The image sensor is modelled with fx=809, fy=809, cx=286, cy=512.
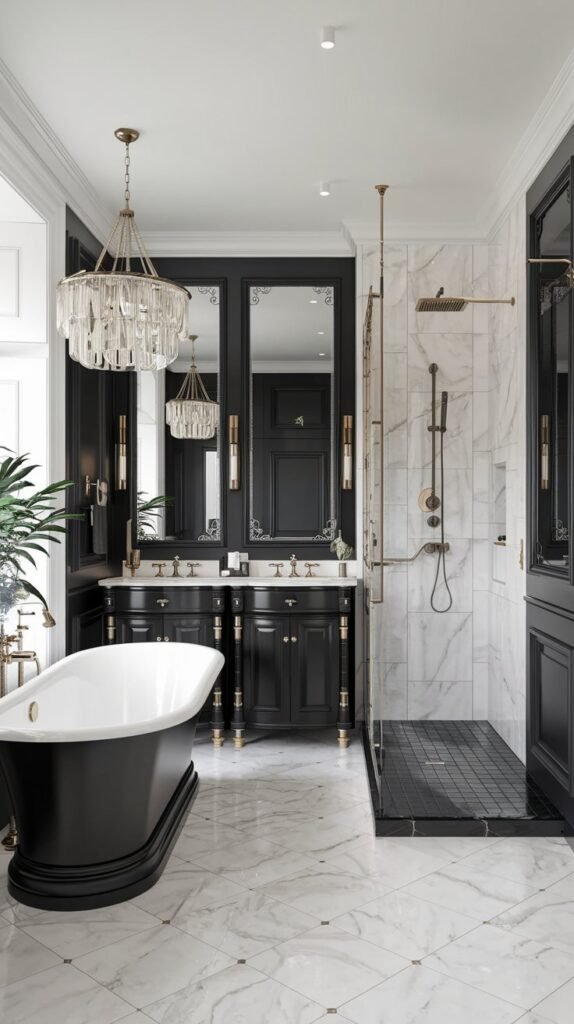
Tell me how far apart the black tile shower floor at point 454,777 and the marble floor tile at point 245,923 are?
0.81 m

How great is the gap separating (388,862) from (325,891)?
1.19 ft

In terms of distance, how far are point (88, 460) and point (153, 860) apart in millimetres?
2377

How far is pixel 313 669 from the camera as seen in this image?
4.80 m

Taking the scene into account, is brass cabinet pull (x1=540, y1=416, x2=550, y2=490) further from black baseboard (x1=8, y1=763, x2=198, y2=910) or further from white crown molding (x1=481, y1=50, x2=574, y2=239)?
black baseboard (x1=8, y1=763, x2=198, y2=910)

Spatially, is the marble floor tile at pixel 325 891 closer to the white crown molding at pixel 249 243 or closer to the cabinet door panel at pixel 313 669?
the cabinet door panel at pixel 313 669

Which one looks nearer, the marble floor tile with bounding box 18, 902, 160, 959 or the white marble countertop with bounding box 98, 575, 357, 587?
the marble floor tile with bounding box 18, 902, 160, 959

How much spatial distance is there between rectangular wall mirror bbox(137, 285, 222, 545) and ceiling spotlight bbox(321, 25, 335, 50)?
2337 mm

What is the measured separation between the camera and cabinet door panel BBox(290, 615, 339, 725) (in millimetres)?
4789

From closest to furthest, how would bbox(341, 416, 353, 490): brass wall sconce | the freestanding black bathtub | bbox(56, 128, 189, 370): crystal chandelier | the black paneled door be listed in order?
the freestanding black bathtub, bbox(56, 128, 189, 370): crystal chandelier, the black paneled door, bbox(341, 416, 353, 490): brass wall sconce

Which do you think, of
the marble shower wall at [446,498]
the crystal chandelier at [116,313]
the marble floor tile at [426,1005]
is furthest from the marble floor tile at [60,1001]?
the marble shower wall at [446,498]

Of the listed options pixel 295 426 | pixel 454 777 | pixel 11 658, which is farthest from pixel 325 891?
pixel 295 426

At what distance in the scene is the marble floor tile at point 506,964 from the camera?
2316mm

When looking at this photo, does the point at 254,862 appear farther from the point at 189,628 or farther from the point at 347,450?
the point at 347,450

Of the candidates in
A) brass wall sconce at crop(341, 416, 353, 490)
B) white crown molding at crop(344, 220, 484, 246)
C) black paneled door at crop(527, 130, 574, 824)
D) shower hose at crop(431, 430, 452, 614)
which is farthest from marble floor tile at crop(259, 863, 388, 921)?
white crown molding at crop(344, 220, 484, 246)
